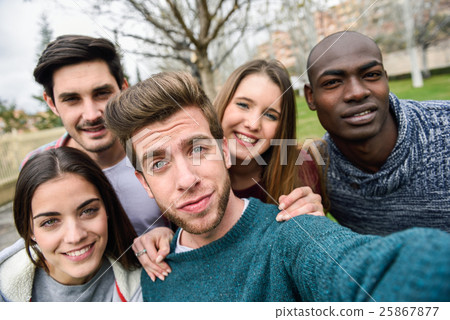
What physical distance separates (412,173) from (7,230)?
12.3 feet

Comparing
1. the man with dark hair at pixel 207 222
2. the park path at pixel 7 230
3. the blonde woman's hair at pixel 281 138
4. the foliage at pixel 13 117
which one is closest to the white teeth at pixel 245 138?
the blonde woman's hair at pixel 281 138

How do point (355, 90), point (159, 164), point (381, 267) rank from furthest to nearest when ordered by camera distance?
point (159, 164) < point (355, 90) < point (381, 267)

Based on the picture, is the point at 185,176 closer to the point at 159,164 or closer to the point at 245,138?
the point at 159,164

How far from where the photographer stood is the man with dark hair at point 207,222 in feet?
1.98

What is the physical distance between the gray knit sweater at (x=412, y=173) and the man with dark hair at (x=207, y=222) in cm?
22

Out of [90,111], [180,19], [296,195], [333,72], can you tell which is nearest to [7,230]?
[90,111]

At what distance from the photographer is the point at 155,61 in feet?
3.89

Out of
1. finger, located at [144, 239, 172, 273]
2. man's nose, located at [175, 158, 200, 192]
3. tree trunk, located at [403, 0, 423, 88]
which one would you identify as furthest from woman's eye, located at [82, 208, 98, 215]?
tree trunk, located at [403, 0, 423, 88]

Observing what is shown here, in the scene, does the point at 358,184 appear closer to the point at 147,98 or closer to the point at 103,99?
the point at 147,98

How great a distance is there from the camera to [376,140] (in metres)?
0.65

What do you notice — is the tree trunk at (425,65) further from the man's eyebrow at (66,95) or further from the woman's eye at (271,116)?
the man's eyebrow at (66,95)

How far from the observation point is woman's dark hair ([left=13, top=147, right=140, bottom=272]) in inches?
39.8
